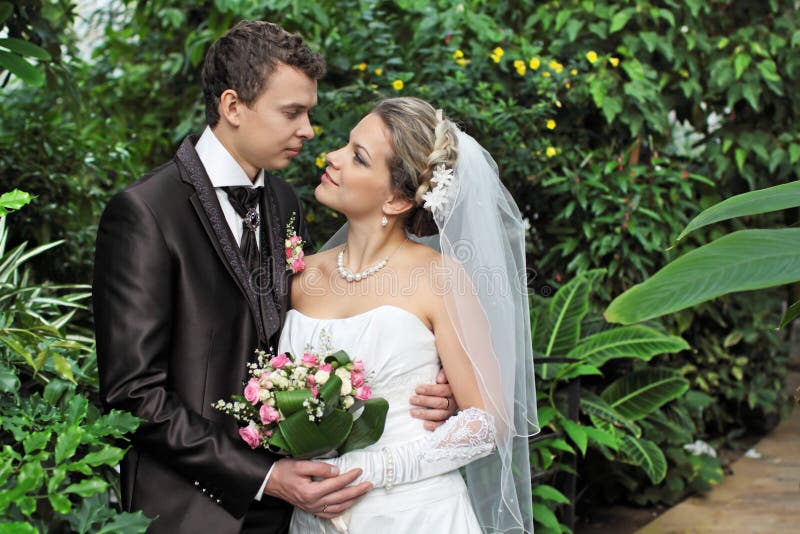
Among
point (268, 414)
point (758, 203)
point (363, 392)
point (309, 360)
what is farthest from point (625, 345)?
point (758, 203)

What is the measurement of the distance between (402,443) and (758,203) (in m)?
1.27

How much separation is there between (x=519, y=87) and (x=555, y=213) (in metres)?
0.76

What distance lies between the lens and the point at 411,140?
2.62 metres

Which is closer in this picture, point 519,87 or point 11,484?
point 11,484

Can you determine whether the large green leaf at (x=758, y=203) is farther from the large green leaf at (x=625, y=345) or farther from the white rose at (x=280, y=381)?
the large green leaf at (x=625, y=345)

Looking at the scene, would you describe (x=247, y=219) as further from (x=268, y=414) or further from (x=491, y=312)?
(x=491, y=312)

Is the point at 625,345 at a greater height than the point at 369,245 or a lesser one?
lesser

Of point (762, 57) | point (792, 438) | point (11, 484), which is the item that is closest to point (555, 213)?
point (762, 57)

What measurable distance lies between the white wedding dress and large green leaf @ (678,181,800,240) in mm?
1037

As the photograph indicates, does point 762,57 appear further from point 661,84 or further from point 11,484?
point 11,484

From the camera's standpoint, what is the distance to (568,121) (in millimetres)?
5039

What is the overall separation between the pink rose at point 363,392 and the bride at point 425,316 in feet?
0.56

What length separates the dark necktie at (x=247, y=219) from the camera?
2494 millimetres

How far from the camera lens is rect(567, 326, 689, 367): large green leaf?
4.36 meters
